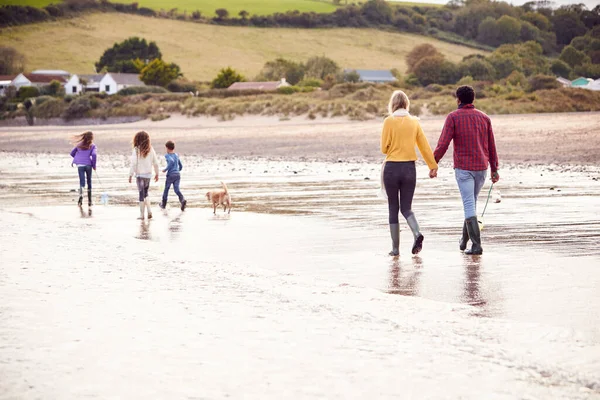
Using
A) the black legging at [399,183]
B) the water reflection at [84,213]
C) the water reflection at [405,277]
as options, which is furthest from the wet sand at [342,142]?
the water reflection at [405,277]

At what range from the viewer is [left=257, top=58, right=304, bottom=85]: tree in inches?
4006

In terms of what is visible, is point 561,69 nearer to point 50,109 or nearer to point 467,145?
point 50,109

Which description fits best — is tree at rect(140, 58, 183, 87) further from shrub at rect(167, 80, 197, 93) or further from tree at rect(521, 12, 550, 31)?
tree at rect(521, 12, 550, 31)

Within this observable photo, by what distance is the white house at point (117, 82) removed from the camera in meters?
107

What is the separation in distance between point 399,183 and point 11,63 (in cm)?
13242

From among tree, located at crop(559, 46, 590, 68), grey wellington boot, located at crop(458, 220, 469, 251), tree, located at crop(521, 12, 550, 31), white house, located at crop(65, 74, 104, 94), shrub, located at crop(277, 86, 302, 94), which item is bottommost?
grey wellington boot, located at crop(458, 220, 469, 251)

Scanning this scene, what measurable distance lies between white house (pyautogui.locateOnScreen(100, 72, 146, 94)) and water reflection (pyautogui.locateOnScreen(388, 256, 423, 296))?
100 meters

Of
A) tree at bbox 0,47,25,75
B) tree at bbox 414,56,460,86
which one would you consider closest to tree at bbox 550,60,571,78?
tree at bbox 414,56,460,86

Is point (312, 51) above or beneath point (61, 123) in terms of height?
above

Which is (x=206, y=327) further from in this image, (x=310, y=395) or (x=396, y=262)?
(x=396, y=262)

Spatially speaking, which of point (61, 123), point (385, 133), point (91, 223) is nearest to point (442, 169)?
point (91, 223)

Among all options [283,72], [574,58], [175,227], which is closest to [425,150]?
[175,227]

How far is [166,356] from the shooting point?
5898 mm

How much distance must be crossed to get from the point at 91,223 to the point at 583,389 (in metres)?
9.76
